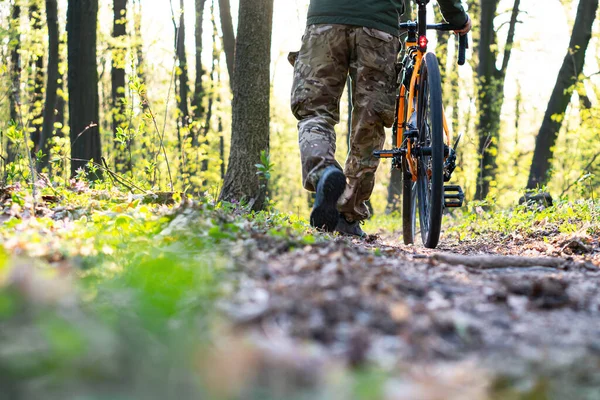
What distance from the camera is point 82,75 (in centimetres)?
888

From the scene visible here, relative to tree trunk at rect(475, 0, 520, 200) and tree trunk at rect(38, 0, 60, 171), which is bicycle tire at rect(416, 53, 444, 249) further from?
tree trunk at rect(38, 0, 60, 171)

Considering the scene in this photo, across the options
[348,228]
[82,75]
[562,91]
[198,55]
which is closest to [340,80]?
[348,228]

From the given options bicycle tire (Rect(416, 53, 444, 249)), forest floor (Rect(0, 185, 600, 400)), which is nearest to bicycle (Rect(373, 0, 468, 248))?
bicycle tire (Rect(416, 53, 444, 249))

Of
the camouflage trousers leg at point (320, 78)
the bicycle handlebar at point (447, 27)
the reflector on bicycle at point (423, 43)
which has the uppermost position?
the bicycle handlebar at point (447, 27)

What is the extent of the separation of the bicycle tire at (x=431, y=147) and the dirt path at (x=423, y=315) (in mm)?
1266

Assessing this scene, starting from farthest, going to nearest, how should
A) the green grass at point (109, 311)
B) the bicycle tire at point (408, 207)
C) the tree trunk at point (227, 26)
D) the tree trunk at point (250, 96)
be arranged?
the tree trunk at point (227, 26)
the tree trunk at point (250, 96)
the bicycle tire at point (408, 207)
the green grass at point (109, 311)

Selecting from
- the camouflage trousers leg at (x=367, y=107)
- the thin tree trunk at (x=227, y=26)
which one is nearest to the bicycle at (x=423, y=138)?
the camouflage trousers leg at (x=367, y=107)

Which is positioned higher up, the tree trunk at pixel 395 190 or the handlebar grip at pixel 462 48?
the handlebar grip at pixel 462 48

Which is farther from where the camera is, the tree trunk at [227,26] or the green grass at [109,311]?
the tree trunk at [227,26]

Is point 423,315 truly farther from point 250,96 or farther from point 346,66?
point 250,96

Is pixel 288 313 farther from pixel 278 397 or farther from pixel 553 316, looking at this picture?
pixel 553 316

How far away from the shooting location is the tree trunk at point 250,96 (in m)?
6.65

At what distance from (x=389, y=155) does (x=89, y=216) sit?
234cm

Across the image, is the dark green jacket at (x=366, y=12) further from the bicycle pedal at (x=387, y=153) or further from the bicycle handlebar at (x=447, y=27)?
the bicycle pedal at (x=387, y=153)
